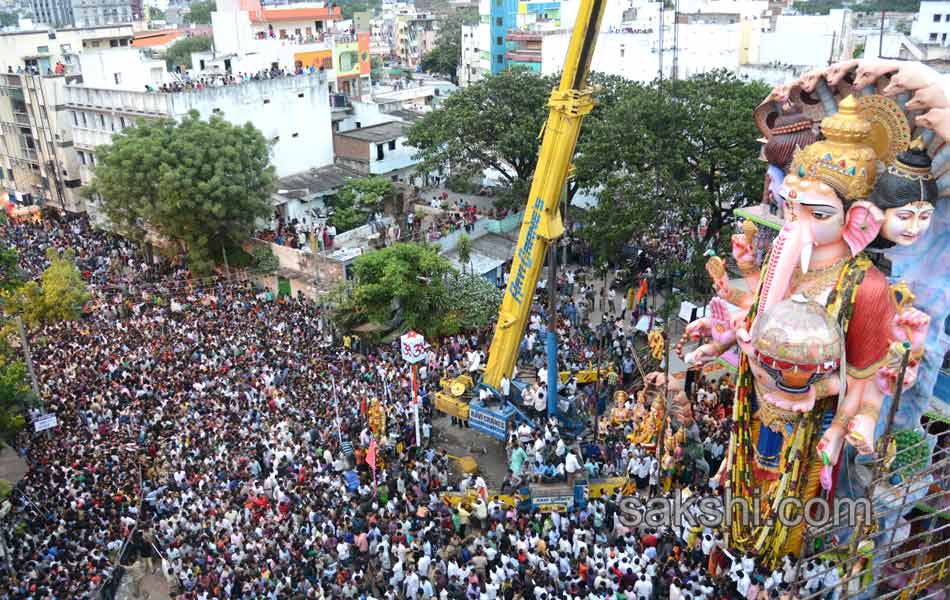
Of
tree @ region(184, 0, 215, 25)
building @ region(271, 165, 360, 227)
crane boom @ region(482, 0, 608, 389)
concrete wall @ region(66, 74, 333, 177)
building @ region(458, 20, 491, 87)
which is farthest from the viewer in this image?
tree @ region(184, 0, 215, 25)

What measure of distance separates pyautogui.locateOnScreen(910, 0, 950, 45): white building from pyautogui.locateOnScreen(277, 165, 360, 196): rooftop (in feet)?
121

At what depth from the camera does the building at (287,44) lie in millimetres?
42356

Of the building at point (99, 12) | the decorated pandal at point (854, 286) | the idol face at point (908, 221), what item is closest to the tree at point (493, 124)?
the decorated pandal at point (854, 286)

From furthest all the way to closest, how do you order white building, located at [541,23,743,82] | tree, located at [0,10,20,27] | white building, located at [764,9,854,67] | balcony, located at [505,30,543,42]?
tree, located at [0,10,20,27]
balcony, located at [505,30,543,42]
white building, located at [764,9,854,67]
white building, located at [541,23,743,82]

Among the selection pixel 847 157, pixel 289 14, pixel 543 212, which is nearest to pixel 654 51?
pixel 289 14

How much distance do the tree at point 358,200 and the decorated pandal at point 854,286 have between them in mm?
22461

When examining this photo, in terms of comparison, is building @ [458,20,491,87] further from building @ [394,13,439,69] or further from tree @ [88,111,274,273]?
tree @ [88,111,274,273]

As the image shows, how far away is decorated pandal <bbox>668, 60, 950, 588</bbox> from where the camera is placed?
13641mm

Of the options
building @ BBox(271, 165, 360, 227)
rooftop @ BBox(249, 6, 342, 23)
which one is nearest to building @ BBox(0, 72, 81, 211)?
building @ BBox(271, 165, 360, 227)

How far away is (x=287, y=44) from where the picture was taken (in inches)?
1941

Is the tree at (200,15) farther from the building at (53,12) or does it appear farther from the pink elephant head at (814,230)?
the pink elephant head at (814,230)

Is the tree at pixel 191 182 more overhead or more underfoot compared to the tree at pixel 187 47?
more underfoot

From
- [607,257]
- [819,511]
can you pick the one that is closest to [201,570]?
[819,511]

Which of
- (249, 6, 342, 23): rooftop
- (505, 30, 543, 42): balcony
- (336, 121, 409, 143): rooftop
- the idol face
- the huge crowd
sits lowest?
the huge crowd
